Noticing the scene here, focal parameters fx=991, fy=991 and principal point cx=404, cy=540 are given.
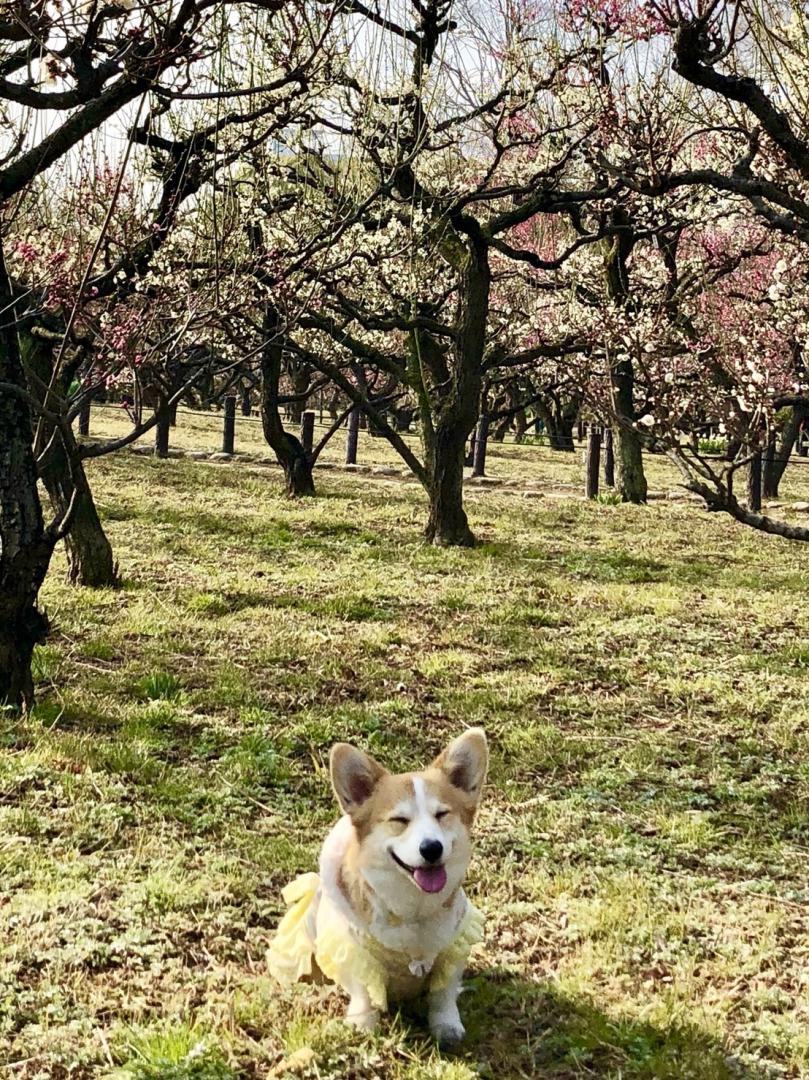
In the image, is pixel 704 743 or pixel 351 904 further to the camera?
pixel 704 743

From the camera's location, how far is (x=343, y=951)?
10.5 feet

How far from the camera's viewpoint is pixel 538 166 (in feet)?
42.2

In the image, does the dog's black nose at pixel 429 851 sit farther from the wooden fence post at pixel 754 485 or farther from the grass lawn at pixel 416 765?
the wooden fence post at pixel 754 485

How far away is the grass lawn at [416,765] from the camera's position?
3.28 metres

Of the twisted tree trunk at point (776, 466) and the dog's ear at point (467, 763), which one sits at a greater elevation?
the twisted tree trunk at point (776, 466)

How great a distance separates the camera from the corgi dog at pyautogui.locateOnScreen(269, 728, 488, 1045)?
3088 millimetres

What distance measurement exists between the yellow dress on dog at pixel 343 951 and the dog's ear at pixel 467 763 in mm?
405

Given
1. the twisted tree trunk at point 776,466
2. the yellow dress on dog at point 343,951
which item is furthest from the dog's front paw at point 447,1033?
the twisted tree trunk at point 776,466

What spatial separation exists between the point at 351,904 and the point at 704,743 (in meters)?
3.59

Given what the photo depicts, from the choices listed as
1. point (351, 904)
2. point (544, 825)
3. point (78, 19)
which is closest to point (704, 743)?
point (544, 825)

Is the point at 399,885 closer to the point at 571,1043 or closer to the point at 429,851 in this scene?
the point at 429,851

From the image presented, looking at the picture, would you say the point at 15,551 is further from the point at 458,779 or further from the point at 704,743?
the point at 704,743

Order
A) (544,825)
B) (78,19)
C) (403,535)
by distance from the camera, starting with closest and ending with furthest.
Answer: (78,19) < (544,825) < (403,535)

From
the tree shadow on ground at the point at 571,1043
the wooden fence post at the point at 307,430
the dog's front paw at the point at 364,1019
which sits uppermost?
the wooden fence post at the point at 307,430
